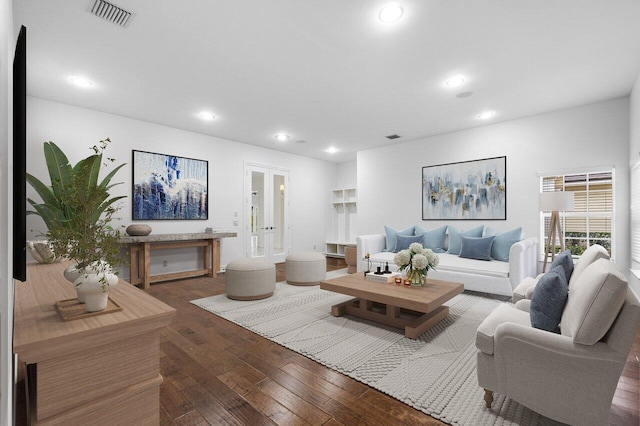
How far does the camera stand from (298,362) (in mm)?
2320

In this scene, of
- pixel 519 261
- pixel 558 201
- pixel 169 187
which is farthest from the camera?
pixel 169 187

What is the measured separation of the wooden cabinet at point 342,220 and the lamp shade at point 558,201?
461 cm

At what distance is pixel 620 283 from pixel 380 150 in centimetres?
561

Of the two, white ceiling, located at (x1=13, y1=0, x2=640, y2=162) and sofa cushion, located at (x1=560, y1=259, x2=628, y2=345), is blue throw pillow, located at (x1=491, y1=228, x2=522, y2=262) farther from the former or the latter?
sofa cushion, located at (x1=560, y1=259, x2=628, y2=345)

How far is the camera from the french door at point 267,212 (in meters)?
→ 6.57

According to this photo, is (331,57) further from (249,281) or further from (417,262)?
(249,281)

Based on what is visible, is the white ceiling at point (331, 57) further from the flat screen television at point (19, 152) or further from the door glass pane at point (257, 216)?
the door glass pane at point (257, 216)

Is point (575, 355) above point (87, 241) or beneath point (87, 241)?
beneath

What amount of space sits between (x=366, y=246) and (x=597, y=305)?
4.15m

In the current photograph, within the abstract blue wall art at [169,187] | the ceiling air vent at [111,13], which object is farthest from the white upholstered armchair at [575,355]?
the abstract blue wall art at [169,187]

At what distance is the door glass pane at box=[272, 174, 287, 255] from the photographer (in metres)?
7.05

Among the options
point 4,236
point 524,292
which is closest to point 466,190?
point 524,292

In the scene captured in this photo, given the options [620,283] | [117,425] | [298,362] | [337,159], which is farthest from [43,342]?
[337,159]

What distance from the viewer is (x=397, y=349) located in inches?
98.3
